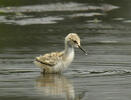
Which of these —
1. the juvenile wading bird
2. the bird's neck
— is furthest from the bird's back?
the bird's neck

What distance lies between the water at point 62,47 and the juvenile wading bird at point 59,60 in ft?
0.76

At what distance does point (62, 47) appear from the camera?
19.4 metres

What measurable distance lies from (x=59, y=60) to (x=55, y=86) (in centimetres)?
174

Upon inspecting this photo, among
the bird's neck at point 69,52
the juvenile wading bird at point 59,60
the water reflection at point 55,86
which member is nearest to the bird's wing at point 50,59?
the juvenile wading bird at point 59,60

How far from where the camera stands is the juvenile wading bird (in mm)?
15492

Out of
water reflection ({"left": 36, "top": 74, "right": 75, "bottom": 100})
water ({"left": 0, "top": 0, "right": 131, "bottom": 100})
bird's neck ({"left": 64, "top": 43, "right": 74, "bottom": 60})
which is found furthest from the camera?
bird's neck ({"left": 64, "top": 43, "right": 74, "bottom": 60})

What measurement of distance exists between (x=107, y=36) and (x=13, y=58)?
211 inches

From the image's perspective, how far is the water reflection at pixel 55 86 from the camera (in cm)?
1290

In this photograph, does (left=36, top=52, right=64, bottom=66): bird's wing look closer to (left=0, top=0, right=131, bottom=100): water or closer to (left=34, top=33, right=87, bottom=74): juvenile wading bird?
(left=34, top=33, right=87, bottom=74): juvenile wading bird

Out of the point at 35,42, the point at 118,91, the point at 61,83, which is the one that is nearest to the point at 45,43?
the point at 35,42

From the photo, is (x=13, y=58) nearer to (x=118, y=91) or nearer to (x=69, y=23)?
(x=118, y=91)

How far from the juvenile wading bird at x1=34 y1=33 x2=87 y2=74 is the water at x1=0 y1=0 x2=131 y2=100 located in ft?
0.76

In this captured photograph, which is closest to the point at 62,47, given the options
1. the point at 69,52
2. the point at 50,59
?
the point at 69,52

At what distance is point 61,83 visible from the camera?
1427 cm
